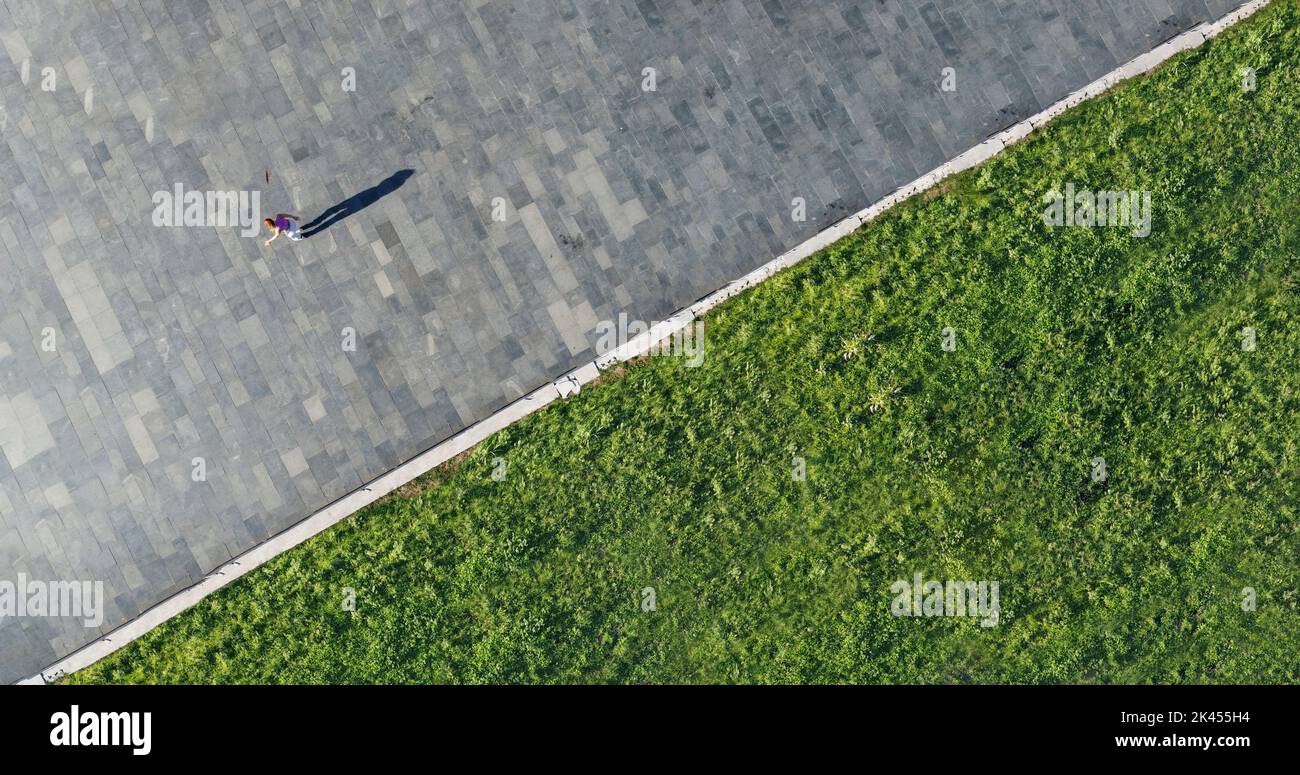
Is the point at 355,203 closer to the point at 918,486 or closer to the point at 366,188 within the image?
the point at 366,188

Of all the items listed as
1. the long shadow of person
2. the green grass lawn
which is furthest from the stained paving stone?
the green grass lawn

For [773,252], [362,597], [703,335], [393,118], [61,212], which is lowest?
[362,597]

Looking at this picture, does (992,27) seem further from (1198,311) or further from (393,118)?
(393,118)

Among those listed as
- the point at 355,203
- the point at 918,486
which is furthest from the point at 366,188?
the point at 918,486

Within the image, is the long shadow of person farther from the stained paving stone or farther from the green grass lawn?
the green grass lawn

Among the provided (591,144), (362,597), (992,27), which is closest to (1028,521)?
(992,27)

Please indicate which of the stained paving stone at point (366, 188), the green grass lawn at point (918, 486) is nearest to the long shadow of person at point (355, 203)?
the stained paving stone at point (366, 188)

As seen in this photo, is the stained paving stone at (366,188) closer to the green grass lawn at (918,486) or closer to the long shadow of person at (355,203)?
the long shadow of person at (355,203)
